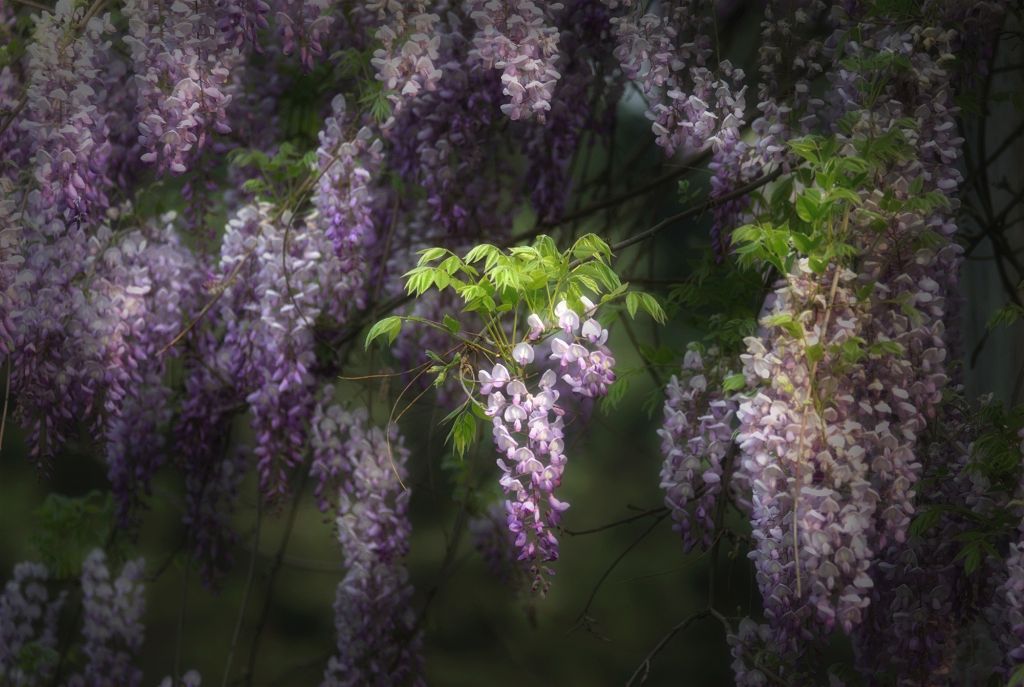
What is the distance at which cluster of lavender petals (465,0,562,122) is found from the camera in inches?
94.8

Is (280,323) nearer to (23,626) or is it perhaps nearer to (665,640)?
(665,640)

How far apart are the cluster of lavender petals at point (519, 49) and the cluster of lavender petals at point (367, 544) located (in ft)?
3.01

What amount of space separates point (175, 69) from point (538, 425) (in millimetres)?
944

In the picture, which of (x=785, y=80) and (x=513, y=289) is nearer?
(x=513, y=289)

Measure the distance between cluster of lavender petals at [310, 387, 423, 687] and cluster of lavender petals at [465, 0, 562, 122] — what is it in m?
0.92

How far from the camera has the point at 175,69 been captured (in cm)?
247

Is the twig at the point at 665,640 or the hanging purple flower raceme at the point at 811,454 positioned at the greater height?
the hanging purple flower raceme at the point at 811,454

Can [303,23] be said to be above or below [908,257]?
above

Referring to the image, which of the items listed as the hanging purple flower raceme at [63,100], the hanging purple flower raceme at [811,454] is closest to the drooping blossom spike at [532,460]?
the hanging purple flower raceme at [811,454]

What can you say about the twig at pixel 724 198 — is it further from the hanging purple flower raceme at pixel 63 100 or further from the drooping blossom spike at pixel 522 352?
the hanging purple flower raceme at pixel 63 100

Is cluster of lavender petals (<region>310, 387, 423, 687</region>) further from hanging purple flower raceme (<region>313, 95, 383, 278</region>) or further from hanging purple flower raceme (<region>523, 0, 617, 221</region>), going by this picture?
hanging purple flower raceme (<region>523, 0, 617, 221</region>)

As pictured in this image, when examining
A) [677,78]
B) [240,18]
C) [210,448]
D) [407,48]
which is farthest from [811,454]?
[210,448]

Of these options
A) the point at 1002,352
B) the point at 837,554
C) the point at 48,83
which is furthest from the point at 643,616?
the point at 48,83

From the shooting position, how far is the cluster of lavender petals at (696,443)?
249 centimetres
